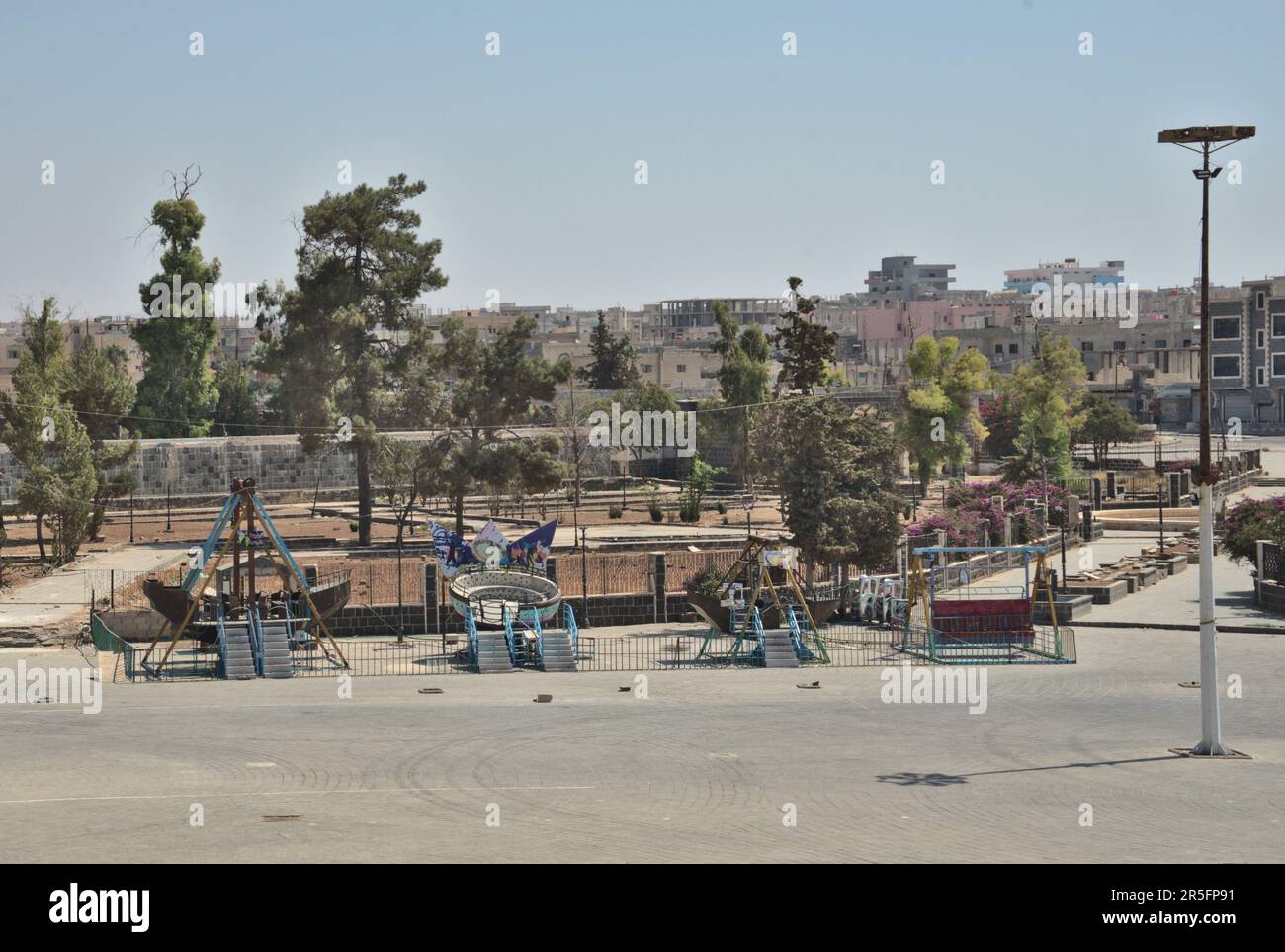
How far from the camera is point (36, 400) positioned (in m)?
52.6

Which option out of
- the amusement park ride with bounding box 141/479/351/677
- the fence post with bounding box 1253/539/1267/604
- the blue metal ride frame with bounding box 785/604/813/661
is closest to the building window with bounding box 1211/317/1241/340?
the fence post with bounding box 1253/539/1267/604

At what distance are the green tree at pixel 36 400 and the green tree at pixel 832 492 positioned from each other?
25.4 meters

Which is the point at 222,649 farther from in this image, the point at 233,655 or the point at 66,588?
the point at 66,588

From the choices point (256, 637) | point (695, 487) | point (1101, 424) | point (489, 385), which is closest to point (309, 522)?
point (489, 385)

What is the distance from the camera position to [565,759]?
2508 cm

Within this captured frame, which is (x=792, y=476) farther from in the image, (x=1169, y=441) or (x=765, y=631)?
(x=1169, y=441)

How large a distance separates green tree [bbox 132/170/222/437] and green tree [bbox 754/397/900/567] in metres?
45.5

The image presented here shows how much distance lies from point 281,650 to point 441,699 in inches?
223

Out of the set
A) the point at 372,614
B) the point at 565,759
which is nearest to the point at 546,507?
the point at 372,614

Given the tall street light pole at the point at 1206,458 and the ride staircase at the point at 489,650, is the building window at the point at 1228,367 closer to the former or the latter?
the ride staircase at the point at 489,650

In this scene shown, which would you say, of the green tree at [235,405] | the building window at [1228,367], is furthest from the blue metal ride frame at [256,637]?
the building window at [1228,367]

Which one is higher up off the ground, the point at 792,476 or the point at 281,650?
the point at 792,476

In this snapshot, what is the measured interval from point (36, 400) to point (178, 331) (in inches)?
1167

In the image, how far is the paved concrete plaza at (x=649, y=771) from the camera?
62.8 ft
